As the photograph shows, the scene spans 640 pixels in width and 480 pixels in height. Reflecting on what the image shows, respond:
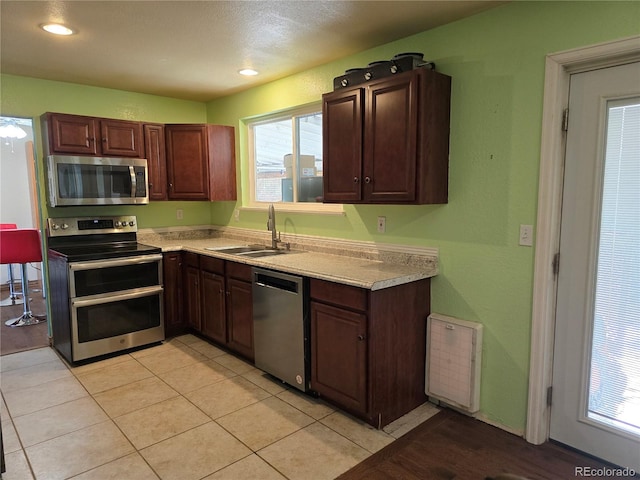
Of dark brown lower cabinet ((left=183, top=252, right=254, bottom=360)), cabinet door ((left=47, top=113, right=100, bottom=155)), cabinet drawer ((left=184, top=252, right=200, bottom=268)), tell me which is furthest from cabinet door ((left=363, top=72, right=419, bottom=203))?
cabinet door ((left=47, top=113, right=100, bottom=155))

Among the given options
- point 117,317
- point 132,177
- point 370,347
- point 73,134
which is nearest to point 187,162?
point 132,177

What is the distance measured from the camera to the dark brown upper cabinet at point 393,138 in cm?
243

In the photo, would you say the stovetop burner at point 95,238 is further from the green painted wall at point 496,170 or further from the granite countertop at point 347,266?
the green painted wall at point 496,170

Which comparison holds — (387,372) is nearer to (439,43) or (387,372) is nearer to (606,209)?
(606,209)

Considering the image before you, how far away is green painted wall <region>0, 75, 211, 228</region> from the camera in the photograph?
12.0 feet

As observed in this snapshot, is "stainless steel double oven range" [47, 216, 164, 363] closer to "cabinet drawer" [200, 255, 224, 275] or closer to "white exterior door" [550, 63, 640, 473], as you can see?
"cabinet drawer" [200, 255, 224, 275]

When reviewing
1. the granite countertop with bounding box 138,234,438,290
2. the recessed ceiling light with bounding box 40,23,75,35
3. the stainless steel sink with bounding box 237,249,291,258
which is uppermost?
the recessed ceiling light with bounding box 40,23,75,35

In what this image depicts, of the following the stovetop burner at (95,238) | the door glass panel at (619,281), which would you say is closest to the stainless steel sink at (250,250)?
the stovetop burner at (95,238)

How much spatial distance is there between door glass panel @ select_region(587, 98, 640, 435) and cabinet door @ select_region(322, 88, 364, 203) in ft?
4.47

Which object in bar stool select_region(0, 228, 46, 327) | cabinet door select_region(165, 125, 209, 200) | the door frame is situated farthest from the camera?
bar stool select_region(0, 228, 46, 327)

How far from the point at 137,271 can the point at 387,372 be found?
243cm

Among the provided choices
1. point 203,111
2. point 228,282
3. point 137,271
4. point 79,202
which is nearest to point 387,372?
point 228,282

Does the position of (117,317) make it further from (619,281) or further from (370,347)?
(619,281)

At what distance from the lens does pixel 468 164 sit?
2.53 meters
